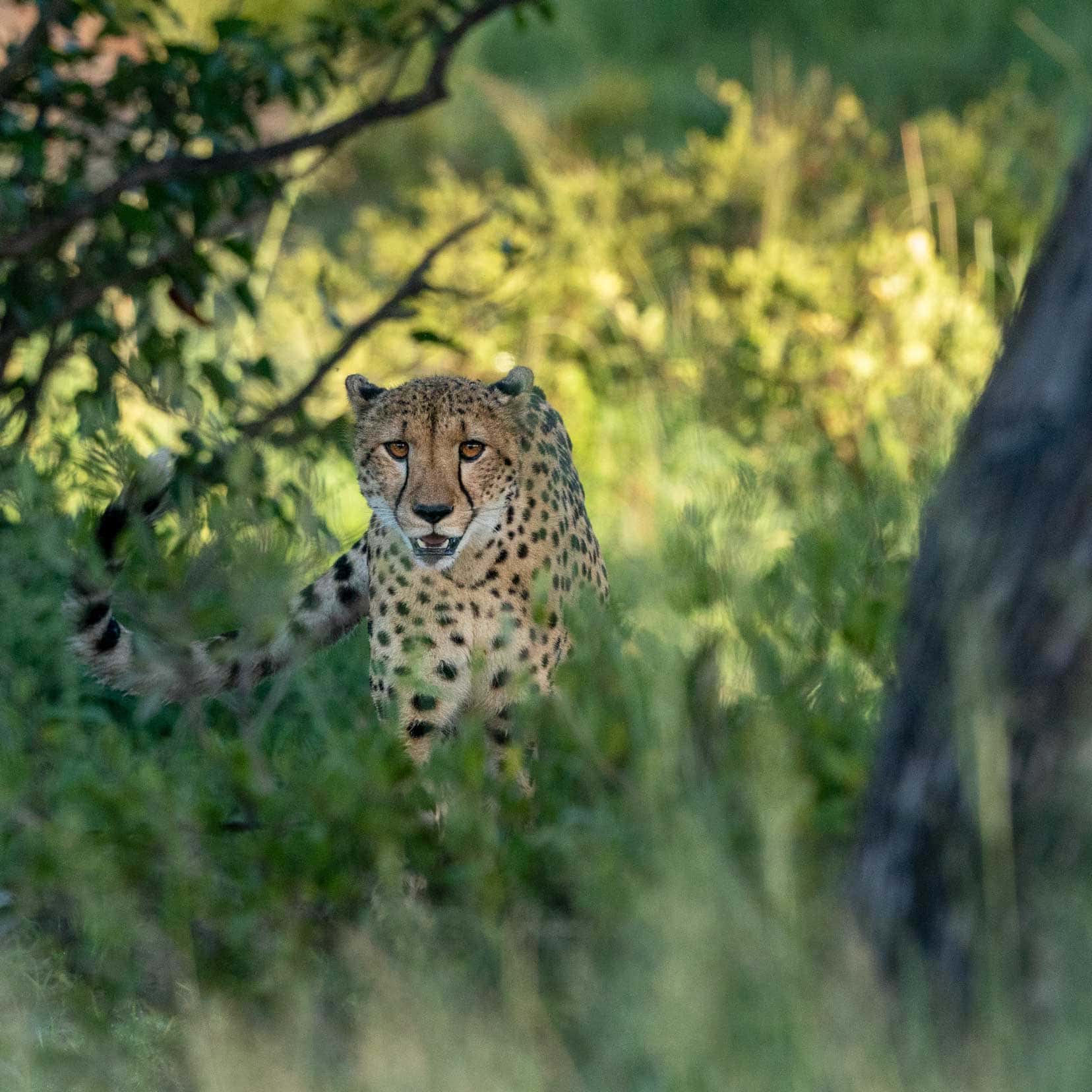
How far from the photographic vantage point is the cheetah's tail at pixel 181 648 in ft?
8.64

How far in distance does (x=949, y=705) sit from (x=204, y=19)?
26.5ft

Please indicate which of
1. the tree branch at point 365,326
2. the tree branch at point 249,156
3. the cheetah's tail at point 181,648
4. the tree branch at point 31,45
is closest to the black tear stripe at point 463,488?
the cheetah's tail at point 181,648

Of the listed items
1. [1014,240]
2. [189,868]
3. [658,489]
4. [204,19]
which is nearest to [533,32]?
Answer: [204,19]

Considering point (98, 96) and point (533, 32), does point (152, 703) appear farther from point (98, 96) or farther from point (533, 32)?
point (533, 32)

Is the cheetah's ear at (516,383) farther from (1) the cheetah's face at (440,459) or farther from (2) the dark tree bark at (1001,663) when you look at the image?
(2) the dark tree bark at (1001,663)

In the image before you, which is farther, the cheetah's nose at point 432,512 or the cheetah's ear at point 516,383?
the cheetah's ear at point 516,383

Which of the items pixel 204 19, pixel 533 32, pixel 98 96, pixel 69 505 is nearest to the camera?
pixel 98 96

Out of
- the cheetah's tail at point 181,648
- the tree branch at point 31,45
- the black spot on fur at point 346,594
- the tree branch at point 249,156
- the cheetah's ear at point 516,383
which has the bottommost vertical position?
the black spot on fur at point 346,594

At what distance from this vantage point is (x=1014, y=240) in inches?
325

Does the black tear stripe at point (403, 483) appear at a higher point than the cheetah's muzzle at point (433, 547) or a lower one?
higher

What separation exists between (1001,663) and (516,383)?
1.54m

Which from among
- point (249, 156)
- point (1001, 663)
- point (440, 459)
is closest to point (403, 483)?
point (440, 459)

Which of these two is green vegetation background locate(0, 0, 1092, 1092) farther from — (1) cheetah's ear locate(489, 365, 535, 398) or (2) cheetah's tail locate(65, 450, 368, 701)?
(1) cheetah's ear locate(489, 365, 535, 398)

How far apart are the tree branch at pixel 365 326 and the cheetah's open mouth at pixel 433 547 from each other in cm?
→ 99
